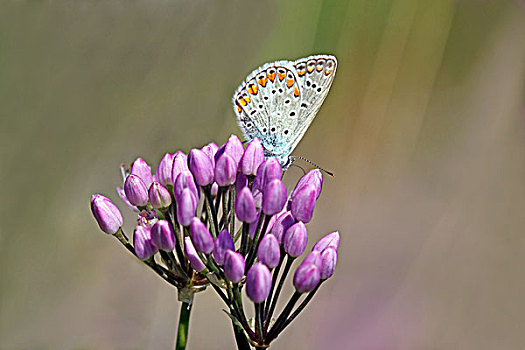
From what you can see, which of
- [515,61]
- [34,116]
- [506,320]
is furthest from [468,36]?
[34,116]

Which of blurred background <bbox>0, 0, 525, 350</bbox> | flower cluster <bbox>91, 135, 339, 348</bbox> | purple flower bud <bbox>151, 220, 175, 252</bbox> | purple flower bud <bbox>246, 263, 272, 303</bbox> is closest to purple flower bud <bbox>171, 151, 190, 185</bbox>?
flower cluster <bbox>91, 135, 339, 348</bbox>

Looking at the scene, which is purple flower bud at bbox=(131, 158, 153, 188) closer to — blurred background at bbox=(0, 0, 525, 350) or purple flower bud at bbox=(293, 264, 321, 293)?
purple flower bud at bbox=(293, 264, 321, 293)

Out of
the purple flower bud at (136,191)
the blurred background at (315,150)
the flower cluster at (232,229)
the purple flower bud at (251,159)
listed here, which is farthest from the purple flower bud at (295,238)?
the blurred background at (315,150)

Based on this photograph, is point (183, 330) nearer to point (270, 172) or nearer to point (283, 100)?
point (270, 172)

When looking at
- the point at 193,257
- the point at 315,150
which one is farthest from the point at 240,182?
the point at 315,150

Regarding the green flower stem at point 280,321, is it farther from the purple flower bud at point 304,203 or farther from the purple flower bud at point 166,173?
the purple flower bud at point 166,173

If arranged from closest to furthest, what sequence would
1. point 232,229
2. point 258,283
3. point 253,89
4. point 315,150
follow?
point 258,283 → point 232,229 → point 253,89 → point 315,150
